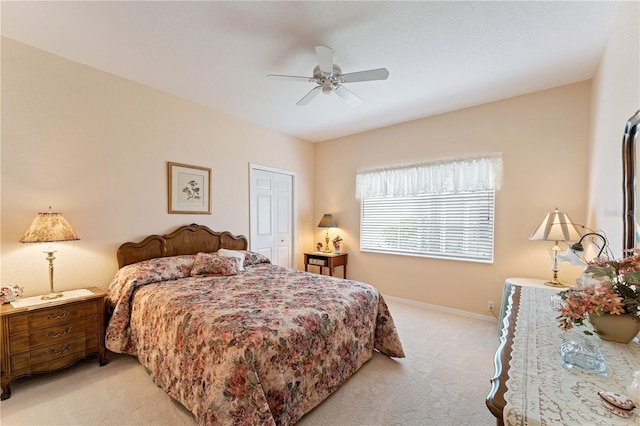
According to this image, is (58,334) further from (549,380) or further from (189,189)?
(549,380)

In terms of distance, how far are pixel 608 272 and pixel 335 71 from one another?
7.43 feet

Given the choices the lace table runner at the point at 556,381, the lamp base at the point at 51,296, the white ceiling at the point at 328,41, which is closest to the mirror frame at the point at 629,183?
the lace table runner at the point at 556,381

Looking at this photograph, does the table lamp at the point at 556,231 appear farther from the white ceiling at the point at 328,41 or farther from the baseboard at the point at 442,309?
the white ceiling at the point at 328,41

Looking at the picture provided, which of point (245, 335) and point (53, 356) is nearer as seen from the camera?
point (245, 335)

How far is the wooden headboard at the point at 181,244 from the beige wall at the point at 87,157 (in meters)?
0.10

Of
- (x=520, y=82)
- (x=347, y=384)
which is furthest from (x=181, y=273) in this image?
(x=520, y=82)

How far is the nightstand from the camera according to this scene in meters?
1.99

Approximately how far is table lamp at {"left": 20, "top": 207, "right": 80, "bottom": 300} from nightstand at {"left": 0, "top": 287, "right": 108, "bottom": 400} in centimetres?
20

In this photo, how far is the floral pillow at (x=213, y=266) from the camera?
302cm

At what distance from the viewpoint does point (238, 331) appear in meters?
1.62

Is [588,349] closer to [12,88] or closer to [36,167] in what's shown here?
[36,167]

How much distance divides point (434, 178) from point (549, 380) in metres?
3.25

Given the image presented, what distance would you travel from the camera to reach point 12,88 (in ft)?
7.52

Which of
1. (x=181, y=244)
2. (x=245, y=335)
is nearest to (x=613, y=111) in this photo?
(x=245, y=335)
